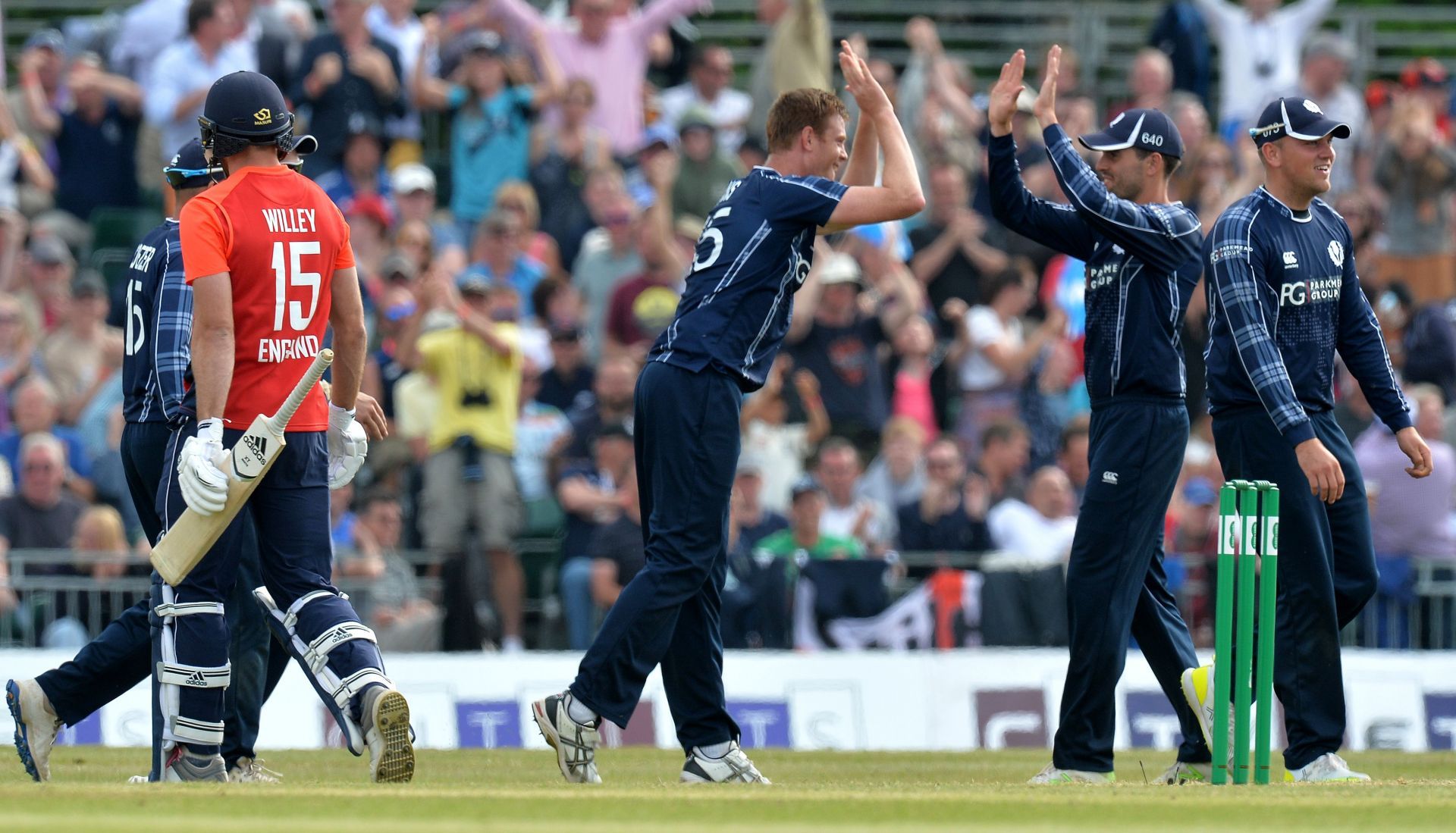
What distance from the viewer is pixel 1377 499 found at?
15203 millimetres

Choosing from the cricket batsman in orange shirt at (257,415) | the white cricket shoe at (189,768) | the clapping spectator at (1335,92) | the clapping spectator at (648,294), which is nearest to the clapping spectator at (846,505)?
the clapping spectator at (648,294)

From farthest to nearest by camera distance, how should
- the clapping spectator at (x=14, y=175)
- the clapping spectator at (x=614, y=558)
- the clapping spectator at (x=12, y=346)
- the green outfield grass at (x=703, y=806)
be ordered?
the clapping spectator at (x=14, y=175), the clapping spectator at (x=12, y=346), the clapping spectator at (x=614, y=558), the green outfield grass at (x=703, y=806)

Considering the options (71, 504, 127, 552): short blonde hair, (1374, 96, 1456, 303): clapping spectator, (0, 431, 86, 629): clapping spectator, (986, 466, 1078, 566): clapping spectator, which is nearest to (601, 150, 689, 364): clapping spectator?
(986, 466, 1078, 566): clapping spectator

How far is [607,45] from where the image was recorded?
62.6 ft

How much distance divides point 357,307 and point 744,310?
1.54 metres

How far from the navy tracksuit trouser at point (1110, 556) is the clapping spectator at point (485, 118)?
10.3 m

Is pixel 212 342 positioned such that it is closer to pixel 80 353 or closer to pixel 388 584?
pixel 388 584

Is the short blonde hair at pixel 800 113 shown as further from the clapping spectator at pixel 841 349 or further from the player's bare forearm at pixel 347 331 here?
the clapping spectator at pixel 841 349

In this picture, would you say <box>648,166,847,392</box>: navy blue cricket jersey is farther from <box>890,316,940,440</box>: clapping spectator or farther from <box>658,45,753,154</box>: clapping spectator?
<box>658,45,753,154</box>: clapping spectator

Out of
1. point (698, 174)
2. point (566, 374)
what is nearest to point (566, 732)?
point (566, 374)

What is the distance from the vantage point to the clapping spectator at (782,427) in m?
15.8

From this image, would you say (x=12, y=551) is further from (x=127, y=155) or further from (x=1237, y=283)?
(x=1237, y=283)

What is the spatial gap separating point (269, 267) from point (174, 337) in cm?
59

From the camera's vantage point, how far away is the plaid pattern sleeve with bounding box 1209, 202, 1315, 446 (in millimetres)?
8734
